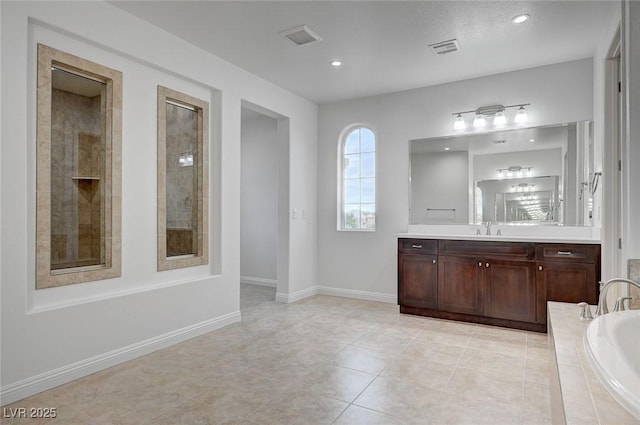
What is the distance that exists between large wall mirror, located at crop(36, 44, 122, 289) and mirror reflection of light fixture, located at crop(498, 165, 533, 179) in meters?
3.77

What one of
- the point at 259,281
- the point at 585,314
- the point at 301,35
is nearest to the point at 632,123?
the point at 585,314

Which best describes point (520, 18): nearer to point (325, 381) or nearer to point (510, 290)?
point (510, 290)

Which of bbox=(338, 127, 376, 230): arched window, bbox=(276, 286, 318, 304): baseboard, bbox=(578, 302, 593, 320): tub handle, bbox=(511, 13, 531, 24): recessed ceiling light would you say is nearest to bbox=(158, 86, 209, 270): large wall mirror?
bbox=(276, 286, 318, 304): baseboard

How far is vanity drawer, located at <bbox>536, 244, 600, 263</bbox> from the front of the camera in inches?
129

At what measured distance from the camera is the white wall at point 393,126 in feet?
12.6

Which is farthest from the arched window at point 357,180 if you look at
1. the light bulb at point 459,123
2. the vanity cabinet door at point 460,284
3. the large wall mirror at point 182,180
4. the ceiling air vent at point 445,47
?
the large wall mirror at point 182,180

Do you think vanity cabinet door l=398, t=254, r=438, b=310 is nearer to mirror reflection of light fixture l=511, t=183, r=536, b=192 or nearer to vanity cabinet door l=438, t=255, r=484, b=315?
vanity cabinet door l=438, t=255, r=484, b=315

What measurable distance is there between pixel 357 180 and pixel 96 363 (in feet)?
11.7

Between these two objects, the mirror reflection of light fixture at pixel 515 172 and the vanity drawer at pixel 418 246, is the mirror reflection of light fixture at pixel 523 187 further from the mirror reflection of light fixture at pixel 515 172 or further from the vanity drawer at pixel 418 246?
the vanity drawer at pixel 418 246

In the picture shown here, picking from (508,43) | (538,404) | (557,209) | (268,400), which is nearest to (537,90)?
(508,43)

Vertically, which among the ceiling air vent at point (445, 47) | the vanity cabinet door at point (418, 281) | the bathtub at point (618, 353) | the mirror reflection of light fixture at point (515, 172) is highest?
the ceiling air vent at point (445, 47)

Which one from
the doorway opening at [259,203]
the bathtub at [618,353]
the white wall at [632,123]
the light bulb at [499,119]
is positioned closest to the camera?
the bathtub at [618,353]

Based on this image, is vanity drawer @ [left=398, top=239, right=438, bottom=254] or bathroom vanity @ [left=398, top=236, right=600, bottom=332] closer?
bathroom vanity @ [left=398, top=236, right=600, bottom=332]

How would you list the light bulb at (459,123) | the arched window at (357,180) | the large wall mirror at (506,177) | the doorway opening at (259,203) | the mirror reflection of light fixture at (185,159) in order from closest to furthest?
1. the mirror reflection of light fixture at (185,159)
2. the large wall mirror at (506,177)
3. the light bulb at (459,123)
4. the arched window at (357,180)
5. the doorway opening at (259,203)
